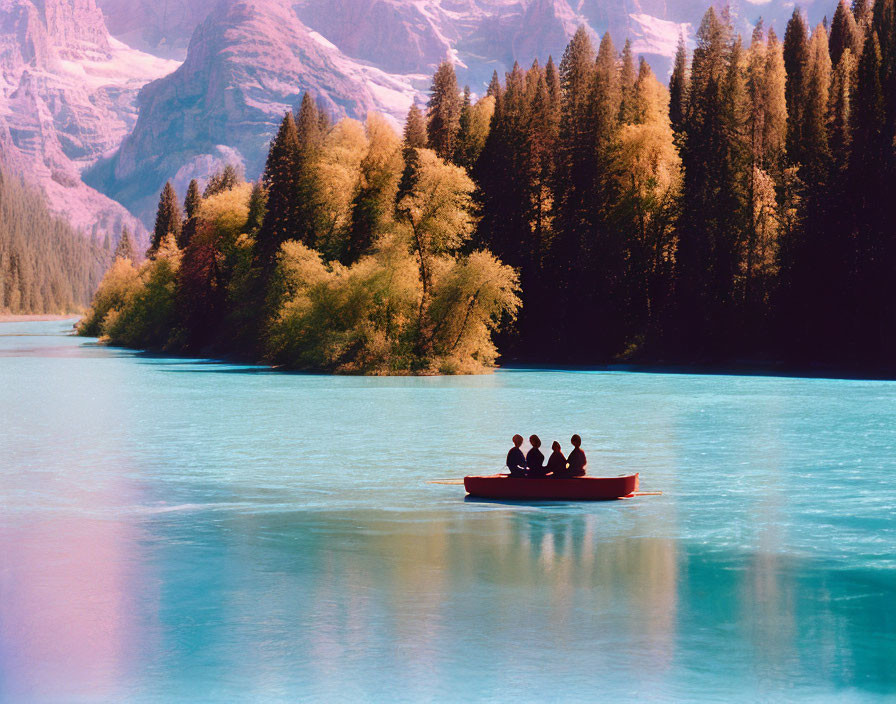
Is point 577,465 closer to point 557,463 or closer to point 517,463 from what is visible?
point 557,463

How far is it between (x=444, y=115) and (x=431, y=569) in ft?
276

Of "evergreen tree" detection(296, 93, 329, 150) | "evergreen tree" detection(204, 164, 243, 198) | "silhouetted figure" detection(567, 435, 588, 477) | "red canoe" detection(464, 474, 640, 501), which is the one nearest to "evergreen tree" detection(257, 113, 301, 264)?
"evergreen tree" detection(296, 93, 329, 150)

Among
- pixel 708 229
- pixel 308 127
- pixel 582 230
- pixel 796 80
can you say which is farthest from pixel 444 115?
pixel 796 80

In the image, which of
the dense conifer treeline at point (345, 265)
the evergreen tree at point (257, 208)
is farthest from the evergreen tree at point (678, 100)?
the evergreen tree at point (257, 208)

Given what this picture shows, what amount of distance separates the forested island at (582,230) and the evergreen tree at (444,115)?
0.94 feet

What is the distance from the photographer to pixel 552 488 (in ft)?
78.2

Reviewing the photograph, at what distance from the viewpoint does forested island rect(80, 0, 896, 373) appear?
7181 cm

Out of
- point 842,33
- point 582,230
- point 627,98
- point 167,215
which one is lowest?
point 582,230

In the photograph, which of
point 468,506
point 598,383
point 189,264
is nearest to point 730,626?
point 468,506

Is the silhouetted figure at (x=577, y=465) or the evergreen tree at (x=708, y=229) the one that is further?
the evergreen tree at (x=708, y=229)

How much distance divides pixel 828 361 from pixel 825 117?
24073 mm

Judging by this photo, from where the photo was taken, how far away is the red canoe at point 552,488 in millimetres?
23688

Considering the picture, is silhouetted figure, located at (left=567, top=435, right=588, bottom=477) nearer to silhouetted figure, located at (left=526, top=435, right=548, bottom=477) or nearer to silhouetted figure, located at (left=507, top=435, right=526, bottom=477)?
silhouetted figure, located at (left=526, top=435, right=548, bottom=477)

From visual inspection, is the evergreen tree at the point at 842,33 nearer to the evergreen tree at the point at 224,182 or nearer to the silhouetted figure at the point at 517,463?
the evergreen tree at the point at 224,182
